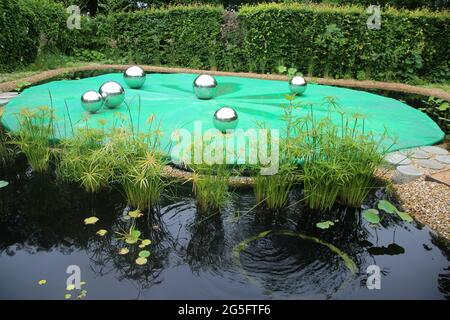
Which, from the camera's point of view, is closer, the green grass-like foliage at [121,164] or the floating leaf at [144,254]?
the floating leaf at [144,254]

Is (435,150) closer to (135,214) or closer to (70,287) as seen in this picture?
(135,214)

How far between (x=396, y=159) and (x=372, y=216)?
155cm

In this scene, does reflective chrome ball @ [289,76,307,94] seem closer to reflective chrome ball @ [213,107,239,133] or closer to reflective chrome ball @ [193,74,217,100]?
reflective chrome ball @ [193,74,217,100]

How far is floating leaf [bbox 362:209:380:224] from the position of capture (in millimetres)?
3766

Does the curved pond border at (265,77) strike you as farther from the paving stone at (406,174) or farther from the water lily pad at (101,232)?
the water lily pad at (101,232)

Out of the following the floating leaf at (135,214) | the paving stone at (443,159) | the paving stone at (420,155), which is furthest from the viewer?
the paving stone at (420,155)

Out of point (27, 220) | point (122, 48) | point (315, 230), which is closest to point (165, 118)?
point (27, 220)

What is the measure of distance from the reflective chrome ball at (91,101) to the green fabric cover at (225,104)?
0.42ft

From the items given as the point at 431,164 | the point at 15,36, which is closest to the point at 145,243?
the point at 431,164

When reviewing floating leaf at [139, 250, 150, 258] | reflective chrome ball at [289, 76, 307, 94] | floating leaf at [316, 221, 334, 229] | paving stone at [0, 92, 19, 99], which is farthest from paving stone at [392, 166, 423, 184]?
paving stone at [0, 92, 19, 99]

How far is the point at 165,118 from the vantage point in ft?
20.6

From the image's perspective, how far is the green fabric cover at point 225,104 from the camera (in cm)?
608

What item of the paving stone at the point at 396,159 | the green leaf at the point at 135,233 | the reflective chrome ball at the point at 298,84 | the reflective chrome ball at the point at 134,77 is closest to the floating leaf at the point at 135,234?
the green leaf at the point at 135,233
